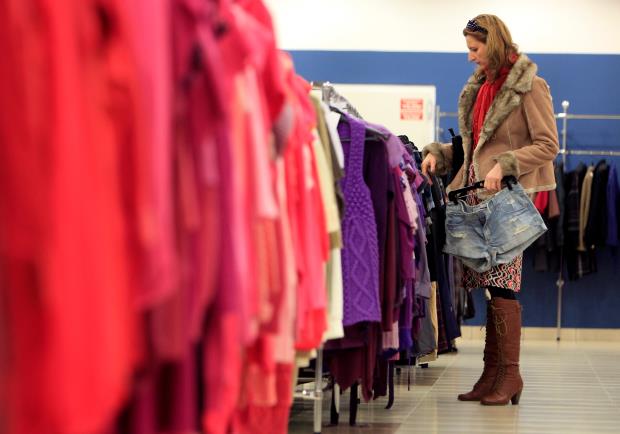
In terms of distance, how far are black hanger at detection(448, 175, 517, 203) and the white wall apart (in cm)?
574

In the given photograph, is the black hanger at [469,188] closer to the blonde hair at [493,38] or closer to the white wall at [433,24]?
the blonde hair at [493,38]

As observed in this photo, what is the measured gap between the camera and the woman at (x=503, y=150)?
16.6ft

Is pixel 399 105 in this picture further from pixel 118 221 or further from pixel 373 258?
pixel 118 221

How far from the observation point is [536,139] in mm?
5113

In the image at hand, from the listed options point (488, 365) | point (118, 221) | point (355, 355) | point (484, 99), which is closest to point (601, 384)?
point (488, 365)

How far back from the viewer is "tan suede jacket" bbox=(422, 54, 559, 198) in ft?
16.6

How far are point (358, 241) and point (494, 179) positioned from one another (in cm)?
136

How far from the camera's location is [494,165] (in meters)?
5.16

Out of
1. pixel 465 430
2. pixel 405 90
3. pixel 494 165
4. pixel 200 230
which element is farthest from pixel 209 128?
pixel 405 90

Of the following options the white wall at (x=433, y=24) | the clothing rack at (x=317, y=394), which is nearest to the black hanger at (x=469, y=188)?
the clothing rack at (x=317, y=394)

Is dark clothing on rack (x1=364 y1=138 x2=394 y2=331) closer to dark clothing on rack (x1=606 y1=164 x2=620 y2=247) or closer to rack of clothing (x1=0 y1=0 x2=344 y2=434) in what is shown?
rack of clothing (x1=0 y1=0 x2=344 y2=434)

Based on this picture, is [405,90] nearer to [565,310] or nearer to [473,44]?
[565,310]

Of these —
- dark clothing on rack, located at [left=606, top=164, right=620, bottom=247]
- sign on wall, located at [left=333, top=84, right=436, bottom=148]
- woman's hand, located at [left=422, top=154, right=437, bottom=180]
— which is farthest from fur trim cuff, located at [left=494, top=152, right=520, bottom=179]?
sign on wall, located at [left=333, top=84, right=436, bottom=148]

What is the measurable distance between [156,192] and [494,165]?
3790mm
